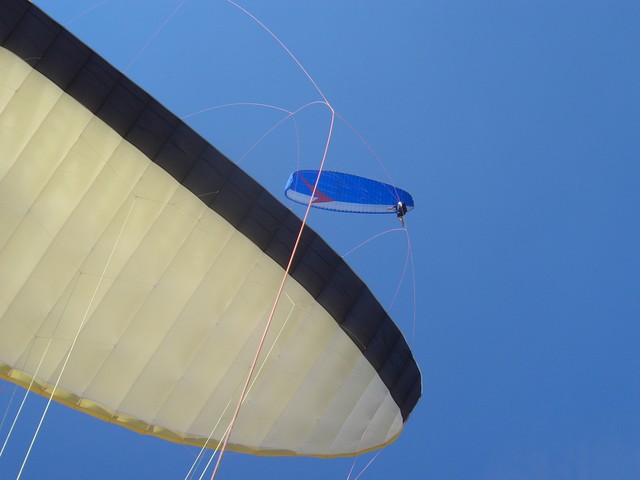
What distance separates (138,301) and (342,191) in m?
9.25

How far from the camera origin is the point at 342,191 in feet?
63.5

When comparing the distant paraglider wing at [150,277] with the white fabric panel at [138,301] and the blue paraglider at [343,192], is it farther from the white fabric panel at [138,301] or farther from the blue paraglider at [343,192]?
the blue paraglider at [343,192]

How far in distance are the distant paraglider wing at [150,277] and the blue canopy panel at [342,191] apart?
7.38 m

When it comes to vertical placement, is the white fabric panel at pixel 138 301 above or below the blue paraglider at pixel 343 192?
below

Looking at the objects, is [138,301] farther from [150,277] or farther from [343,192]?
[343,192]

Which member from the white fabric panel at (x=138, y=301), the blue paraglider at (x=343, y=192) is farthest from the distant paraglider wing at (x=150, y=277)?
the blue paraglider at (x=343, y=192)

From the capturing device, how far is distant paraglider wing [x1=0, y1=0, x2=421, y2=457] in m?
10.1

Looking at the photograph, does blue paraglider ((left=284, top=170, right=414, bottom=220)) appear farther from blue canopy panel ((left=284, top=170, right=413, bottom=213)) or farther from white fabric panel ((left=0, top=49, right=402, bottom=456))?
white fabric panel ((left=0, top=49, right=402, bottom=456))

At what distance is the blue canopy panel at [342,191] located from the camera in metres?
19.2

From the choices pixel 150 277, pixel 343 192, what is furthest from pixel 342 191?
pixel 150 277

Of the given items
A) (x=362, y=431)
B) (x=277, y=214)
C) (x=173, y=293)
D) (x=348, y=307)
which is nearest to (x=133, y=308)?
(x=173, y=293)

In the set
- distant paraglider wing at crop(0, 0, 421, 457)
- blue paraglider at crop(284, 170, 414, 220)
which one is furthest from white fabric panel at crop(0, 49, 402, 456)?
blue paraglider at crop(284, 170, 414, 220)

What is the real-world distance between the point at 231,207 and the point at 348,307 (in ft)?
7.41

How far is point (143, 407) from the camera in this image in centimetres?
1136
